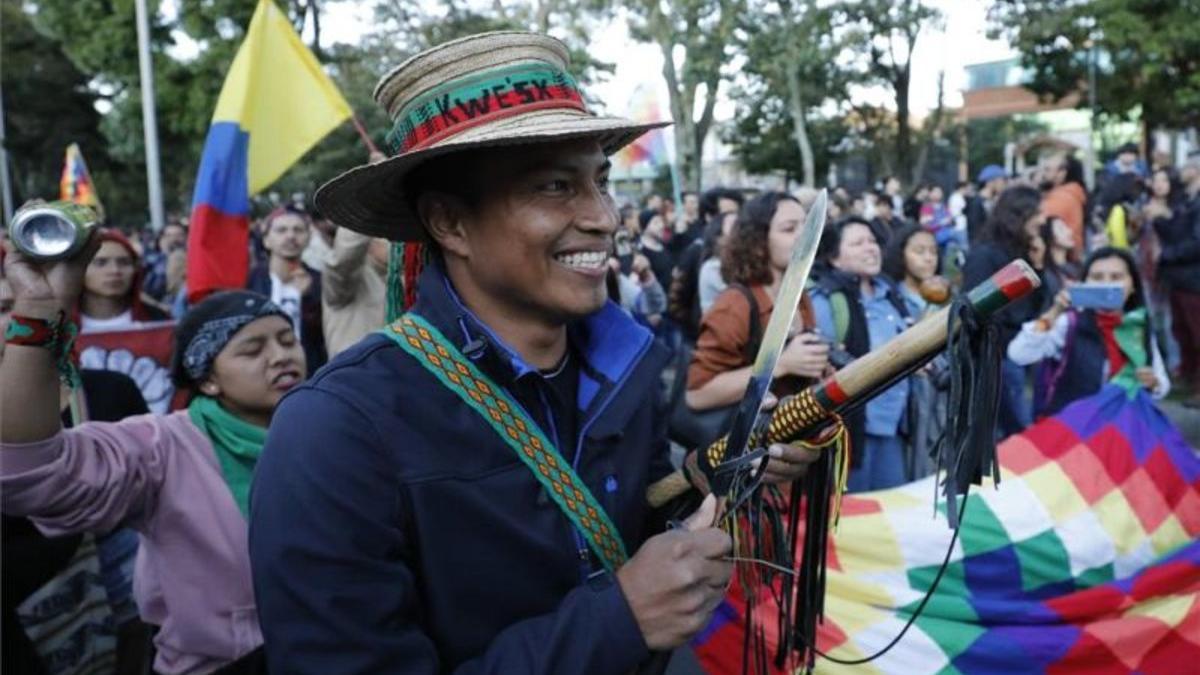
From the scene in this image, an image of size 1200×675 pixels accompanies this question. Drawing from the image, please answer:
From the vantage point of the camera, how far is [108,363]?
4.65m

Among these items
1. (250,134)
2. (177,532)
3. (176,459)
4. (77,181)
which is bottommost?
(177,532)

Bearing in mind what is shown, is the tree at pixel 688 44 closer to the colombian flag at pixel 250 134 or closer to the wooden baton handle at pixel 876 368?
the colombian flag at pixel 250 134

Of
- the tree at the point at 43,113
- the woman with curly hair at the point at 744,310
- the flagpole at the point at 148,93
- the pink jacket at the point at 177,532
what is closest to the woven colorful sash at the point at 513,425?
the pink jacket at the point at 177,532

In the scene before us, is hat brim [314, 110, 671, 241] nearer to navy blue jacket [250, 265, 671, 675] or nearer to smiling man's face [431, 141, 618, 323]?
smiling man's face [431, 141, 618, 323]

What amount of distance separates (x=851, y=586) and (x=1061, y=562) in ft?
2.45

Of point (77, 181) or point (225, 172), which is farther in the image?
point (77, 181)

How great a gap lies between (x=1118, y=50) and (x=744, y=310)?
85.4ft

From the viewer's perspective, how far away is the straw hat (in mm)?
1628

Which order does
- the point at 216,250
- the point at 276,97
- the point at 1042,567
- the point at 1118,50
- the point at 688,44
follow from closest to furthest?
the point at 1042,567 → the point at 216,250 → the point at 276,97 → the point at 1118,50 → the point at 688,44

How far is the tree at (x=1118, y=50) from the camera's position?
81.0 ft

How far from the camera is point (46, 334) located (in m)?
2.27

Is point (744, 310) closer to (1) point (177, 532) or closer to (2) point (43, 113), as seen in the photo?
(1) point (177, 532)

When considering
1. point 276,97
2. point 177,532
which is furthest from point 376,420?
point 276,97

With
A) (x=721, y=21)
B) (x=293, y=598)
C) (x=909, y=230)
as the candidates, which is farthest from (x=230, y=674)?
(x=721, y=21)
